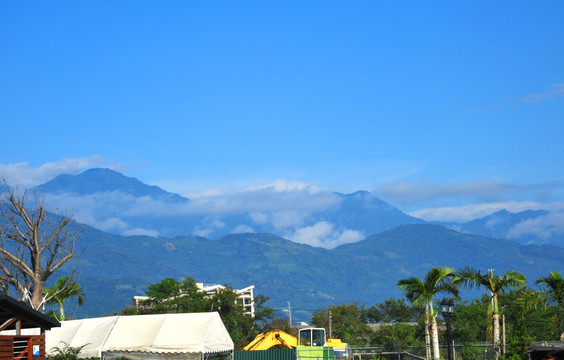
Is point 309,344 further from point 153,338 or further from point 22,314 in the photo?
point 22,314

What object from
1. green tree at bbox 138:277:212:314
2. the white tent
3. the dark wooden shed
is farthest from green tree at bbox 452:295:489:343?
the dark wooden shed

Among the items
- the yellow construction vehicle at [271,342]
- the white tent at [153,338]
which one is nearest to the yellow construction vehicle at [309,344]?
the yellow construction vehicle at [271,342]

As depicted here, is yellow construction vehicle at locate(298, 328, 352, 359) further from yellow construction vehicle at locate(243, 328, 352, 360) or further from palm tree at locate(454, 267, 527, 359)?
palm tree at locate(454, 267, 527, 359)

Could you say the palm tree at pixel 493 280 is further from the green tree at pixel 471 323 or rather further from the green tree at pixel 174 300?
the green tree at pixel 174 300

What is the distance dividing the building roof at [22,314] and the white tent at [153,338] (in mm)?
15980

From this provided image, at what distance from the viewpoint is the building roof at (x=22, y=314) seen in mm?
27828

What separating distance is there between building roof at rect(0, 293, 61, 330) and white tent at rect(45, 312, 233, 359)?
52.4 ft

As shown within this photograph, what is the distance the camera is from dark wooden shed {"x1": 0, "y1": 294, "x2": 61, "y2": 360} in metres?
28.2

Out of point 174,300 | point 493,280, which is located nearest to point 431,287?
point 493,280

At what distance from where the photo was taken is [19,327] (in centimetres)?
2912

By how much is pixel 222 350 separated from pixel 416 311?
308 ft

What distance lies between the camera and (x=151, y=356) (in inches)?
1821

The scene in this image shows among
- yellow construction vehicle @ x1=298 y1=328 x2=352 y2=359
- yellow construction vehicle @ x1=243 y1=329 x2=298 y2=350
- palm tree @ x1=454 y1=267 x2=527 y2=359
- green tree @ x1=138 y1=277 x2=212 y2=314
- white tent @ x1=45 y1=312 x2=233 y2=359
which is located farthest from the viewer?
green tree @ x1=138 y1=277 x2=212 y2=314

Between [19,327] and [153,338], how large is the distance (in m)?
18.2
